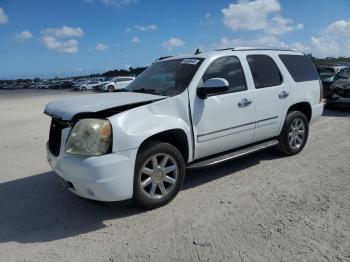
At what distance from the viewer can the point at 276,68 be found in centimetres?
557

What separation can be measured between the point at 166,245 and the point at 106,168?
0.98 meters

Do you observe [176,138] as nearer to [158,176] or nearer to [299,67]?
[158,176]

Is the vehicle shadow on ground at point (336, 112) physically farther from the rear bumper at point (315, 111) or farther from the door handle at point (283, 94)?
the door handle at point (283, 94)

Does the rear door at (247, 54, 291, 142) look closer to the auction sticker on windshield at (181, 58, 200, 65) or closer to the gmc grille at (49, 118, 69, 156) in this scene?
the auction sticker on windshield at (181, 58, 200, 65)

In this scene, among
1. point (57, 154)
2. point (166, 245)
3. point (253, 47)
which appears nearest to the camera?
point (166, 245)

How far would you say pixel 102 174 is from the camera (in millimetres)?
3490

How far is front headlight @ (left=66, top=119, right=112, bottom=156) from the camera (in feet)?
11.5

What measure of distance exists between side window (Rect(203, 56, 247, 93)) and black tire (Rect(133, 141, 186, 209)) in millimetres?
1180

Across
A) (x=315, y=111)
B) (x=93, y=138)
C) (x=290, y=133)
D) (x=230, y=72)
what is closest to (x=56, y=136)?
(x=93, y=138)

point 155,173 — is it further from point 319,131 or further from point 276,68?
point 319,131

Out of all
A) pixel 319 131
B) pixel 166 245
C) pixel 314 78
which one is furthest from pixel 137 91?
pixel 319 131

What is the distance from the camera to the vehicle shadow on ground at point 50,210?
3.63m

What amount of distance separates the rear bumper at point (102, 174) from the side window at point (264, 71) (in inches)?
97.0

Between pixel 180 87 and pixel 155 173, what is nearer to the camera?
pixel 155 173
